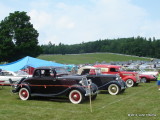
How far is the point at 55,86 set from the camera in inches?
424

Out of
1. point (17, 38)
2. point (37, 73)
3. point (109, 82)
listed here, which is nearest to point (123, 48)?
point (17, 38)

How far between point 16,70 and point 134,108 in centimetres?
1175

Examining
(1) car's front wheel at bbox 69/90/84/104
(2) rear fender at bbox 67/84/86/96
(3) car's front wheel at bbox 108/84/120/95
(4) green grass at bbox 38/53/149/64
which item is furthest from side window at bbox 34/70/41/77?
(4) green grass at bbox 38/53/149/64

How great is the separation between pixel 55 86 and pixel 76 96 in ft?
3.71

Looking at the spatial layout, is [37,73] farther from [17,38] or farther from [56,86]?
[17,38]

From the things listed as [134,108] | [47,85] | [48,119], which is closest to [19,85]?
[47,85]

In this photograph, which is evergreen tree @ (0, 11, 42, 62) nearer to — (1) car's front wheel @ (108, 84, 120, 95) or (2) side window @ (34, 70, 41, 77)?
(1) car's front wheel @ (108, 84, 120, 95)

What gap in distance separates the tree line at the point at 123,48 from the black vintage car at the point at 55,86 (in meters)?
106

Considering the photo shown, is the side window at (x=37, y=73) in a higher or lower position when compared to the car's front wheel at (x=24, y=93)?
higher

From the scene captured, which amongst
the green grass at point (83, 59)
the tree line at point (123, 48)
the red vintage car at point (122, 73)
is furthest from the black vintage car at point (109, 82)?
the tree line at point (123, 48)

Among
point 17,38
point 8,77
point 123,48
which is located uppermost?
point 123,48

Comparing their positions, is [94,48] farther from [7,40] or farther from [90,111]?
[90,111]

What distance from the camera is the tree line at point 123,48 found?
377 feet

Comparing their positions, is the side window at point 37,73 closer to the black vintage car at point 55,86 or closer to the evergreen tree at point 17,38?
the black vintage car at point 55,86
